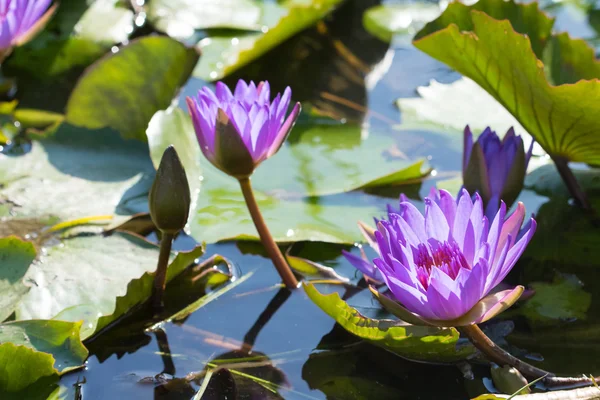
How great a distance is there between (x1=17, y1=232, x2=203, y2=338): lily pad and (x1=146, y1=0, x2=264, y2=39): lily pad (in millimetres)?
1273

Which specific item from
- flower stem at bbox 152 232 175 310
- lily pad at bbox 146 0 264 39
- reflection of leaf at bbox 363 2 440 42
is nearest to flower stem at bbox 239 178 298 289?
flower stem at bbox 152 232 175 310

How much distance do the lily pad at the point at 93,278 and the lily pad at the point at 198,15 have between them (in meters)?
1.27

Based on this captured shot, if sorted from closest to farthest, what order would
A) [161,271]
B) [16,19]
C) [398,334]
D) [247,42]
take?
[398,334], [161,271], [16,19], [247,42]

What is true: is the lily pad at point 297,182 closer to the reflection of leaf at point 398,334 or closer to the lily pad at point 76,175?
the lily pad at point 76,175

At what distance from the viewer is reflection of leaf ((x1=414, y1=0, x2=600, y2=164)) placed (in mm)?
1456

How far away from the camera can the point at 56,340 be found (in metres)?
1.35

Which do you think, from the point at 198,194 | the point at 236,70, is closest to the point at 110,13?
the point at 236,70

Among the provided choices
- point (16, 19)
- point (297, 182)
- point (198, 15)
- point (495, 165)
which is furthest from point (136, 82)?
point (495, 165)

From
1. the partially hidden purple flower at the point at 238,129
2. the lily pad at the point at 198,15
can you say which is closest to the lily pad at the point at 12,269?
the partially hidden purple flower at the point at 238,129

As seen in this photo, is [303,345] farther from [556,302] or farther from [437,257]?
[556,302]

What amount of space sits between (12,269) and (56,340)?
0.80 ft

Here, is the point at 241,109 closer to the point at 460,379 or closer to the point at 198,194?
the point at 198,194

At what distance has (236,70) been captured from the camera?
2613 mm

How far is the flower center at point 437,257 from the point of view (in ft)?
3.83
